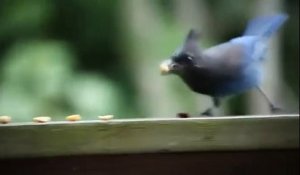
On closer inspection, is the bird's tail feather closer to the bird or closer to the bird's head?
the bird

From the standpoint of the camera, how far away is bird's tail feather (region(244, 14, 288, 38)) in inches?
41.3

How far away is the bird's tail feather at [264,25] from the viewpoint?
41.3 inches

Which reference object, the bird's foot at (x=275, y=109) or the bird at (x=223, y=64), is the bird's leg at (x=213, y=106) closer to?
the bird at (x=223, y=64)

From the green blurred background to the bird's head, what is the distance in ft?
0.08

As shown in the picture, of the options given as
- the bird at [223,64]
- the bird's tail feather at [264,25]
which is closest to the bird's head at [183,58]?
the bird at [223,64]

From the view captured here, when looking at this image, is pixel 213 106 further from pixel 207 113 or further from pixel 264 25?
pixel 264 25

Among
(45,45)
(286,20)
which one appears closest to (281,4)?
(286,20)

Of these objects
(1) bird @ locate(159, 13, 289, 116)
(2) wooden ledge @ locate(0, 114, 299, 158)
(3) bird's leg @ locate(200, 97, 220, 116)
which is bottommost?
(2) wooden ledge @ locate(0, 114, 299, 158)

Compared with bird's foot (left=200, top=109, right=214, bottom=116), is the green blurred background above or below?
above

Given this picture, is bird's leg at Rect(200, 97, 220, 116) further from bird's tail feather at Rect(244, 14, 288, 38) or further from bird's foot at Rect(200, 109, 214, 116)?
bird's tail feather at Rect(244, 14, 288, 38)

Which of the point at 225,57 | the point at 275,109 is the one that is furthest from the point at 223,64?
the point at 275,109

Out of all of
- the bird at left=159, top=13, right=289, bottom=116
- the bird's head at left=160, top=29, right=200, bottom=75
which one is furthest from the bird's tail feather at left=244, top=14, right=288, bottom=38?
the bird's head at left=160, top=29, right=200, bottom=75

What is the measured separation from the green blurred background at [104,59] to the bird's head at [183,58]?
0.02 m

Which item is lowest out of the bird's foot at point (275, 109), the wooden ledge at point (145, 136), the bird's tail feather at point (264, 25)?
the wooden ledge at point (145, 136)
